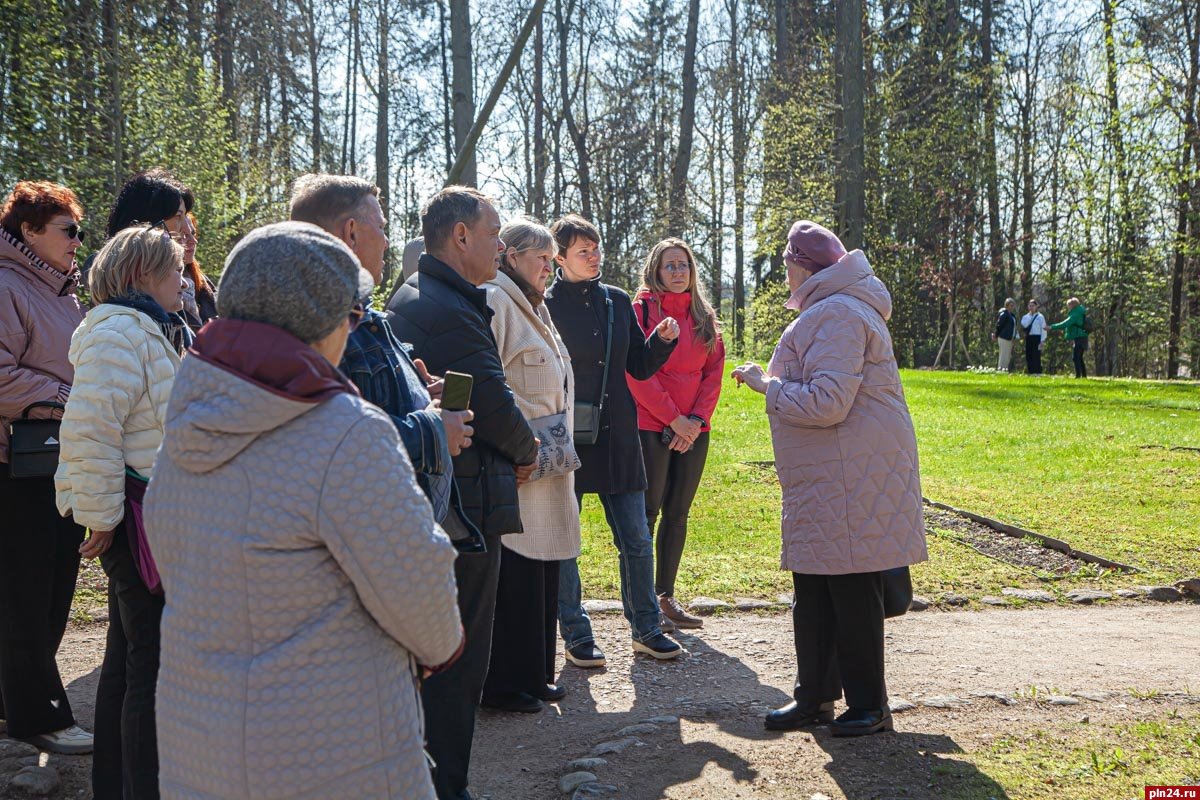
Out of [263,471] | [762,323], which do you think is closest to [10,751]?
[263,471]

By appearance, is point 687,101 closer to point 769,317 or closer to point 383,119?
point 769,317

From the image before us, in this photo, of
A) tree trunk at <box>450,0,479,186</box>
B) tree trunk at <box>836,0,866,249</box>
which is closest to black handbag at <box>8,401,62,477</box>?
tree trunk at <box>450,0,479,186</box>

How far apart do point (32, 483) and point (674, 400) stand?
10.9 feet

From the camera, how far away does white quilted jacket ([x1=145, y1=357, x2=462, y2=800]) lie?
1.93 m

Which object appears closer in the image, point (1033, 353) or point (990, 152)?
point (1033, 353)

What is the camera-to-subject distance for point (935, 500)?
9.66m

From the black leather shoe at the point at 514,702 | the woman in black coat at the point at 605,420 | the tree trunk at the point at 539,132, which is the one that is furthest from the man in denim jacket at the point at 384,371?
the tree trunk at the point at 539,132

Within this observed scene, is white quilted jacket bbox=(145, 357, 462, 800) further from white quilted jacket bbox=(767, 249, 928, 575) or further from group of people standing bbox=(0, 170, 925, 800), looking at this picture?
white quilted jacket bbox=(767, 249, 928, 575)

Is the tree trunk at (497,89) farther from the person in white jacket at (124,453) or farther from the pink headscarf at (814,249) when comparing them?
the person in white jacket at (124,453)

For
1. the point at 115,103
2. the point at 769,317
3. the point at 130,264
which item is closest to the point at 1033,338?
the point at 769,317

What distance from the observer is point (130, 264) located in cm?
347

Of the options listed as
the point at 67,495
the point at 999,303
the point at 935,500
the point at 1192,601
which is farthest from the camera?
the point at 999,303

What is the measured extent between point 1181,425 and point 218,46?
15.7m

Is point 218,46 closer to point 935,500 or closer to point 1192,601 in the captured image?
point 935,500
